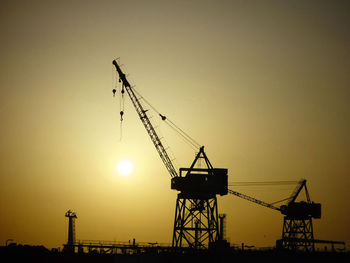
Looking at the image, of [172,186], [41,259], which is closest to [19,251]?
[41,259]

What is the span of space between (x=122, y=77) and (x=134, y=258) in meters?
40.4

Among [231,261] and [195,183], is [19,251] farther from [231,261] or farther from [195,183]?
[231,261]

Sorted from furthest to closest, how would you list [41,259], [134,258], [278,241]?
[278,241], [134,258], [41,259]

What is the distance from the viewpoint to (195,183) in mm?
121562

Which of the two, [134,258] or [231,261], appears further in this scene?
[134,258]

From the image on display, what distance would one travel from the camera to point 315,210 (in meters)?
145

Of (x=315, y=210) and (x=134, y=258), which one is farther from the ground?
(x=315, y=210)

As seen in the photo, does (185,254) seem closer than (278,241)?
Yes

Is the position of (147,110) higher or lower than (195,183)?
higher

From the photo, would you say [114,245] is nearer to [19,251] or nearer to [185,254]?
[185,254]

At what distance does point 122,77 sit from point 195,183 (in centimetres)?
2965

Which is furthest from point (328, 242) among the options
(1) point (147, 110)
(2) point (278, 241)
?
(1) point (147, 110)

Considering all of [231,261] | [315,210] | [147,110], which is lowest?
[231,261]

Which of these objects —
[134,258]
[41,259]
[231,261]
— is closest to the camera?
[41,259]
